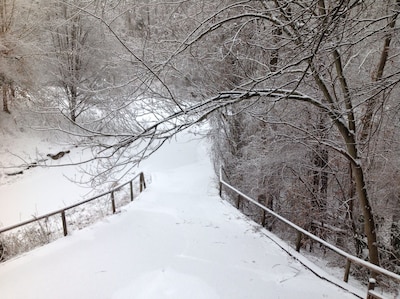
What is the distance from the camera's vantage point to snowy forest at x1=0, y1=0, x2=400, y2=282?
4844 mm

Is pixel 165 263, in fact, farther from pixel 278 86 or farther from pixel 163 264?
pixel 278 86

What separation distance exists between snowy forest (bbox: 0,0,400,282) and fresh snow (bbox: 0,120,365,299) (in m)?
1.80

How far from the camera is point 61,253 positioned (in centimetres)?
674

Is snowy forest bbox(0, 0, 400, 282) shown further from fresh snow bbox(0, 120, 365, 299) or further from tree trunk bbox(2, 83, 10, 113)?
tree trunk bbox(2, 83, 10, 113)

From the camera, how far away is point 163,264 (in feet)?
20.6

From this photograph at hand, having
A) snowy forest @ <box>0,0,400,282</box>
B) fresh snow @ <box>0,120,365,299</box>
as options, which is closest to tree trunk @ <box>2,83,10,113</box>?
snowy forest @ <box>0,0,400,282</box>

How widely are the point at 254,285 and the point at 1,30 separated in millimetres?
19269

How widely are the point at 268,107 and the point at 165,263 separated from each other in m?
4.40

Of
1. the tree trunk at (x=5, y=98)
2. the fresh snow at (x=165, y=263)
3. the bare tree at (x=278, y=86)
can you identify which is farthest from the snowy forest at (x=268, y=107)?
the tree trunk at (x=5, y=98)

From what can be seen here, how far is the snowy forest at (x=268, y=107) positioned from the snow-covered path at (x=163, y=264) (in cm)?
188

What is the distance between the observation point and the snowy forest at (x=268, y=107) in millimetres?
4844

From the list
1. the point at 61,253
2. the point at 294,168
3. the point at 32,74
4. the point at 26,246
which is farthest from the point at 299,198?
the point at 32,74

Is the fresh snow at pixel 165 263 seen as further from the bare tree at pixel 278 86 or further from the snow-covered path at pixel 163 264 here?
the bare tree at pixel 278 86

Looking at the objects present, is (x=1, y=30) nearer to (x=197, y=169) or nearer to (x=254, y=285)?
(x=197, y=169)
